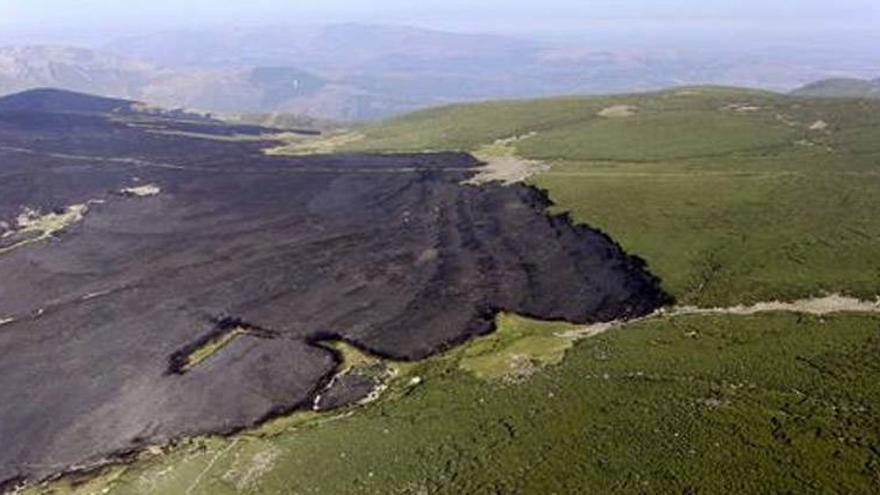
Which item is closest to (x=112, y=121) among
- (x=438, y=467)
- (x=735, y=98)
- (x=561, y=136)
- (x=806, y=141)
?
(x=561, y=136)

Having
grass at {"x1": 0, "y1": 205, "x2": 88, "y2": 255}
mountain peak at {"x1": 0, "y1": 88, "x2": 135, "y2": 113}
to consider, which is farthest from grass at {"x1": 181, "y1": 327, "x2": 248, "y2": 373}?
mountain peak at {"x1": 0, "y1": 88, "x2": 135, "y2": 113}

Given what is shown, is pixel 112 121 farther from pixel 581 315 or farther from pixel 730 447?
pixel 730 447

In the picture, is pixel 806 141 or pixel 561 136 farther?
pixel 561 136

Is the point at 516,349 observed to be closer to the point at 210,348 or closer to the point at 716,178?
the point at 210,348

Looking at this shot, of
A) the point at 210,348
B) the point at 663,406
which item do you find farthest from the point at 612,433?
the point at 210,348

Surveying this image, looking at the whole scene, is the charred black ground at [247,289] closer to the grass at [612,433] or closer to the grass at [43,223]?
the grass at [43,223]
